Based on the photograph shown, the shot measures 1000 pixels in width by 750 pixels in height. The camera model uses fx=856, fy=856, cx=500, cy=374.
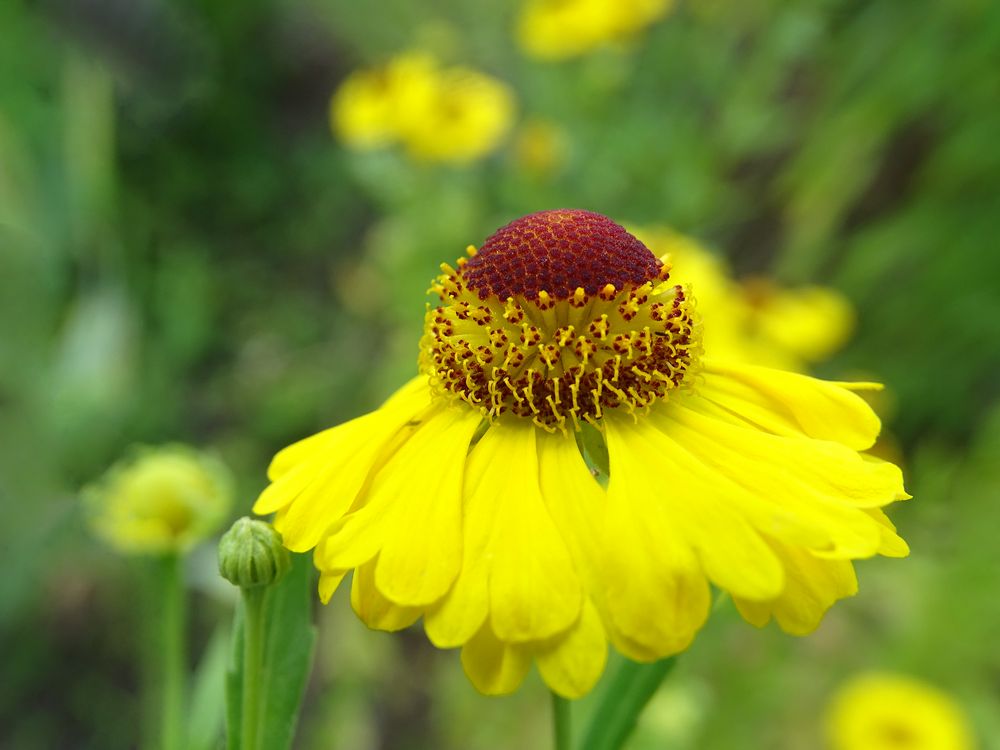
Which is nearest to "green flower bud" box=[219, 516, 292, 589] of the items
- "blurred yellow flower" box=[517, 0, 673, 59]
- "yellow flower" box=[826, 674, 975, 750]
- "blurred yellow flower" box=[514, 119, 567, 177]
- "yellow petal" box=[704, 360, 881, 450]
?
"yellow petal" box=[704, 360, 881, 450]

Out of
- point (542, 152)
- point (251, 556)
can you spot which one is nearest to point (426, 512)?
point (251, 556)

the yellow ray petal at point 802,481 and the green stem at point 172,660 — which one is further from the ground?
the green stem at point 172,660

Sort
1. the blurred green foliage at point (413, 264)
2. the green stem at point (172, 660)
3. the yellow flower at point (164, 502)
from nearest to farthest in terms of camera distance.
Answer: the green stem at point (172, 660) → the yellow flower at point (164, 502) → the blurred green foliage at point (413, 264)

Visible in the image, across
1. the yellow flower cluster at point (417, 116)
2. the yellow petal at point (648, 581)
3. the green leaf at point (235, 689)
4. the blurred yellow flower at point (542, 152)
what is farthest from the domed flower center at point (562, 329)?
the blurred yellow flower at point (542, 152)

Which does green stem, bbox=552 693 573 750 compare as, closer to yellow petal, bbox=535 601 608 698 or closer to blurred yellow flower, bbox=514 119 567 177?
yellow petal, bbox=535 601 608 698

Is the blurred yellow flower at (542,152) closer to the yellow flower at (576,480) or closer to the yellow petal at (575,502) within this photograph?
the yellow flower at (576,480)

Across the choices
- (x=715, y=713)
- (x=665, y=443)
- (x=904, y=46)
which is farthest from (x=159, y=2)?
(x=665, y=443)

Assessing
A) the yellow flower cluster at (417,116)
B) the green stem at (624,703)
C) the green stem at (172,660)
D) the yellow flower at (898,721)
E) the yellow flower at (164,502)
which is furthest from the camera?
the yellow flower cluster at (417,116)

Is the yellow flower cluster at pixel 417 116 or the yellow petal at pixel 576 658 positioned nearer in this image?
the yellow petal at pixel 576 658

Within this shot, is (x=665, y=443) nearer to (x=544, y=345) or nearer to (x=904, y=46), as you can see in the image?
(x=544, y=345)
